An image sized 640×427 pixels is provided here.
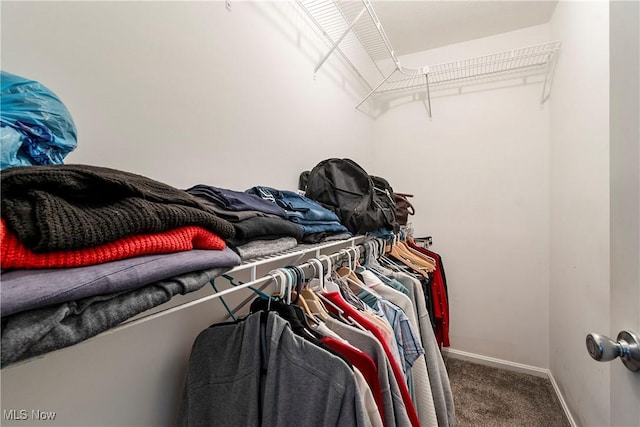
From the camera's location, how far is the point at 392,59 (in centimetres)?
211

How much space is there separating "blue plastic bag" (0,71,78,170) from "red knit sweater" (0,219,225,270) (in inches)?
5.9

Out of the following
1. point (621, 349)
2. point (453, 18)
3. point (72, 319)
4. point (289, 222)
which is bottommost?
point (621, 349)

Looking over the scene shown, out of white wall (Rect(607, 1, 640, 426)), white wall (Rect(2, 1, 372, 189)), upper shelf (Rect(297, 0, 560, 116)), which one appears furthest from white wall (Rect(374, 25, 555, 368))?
white wall (Rect(607, 1, 640, 426))

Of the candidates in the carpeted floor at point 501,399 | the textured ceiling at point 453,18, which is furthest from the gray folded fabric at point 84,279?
the textured ceiling at point 453,18

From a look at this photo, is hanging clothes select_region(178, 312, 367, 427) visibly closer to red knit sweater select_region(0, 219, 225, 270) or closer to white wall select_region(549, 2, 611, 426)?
red knit sweater select_region(0, 219, 225, 270)

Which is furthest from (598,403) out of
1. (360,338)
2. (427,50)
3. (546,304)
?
(427,50)

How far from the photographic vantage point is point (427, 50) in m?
2.31

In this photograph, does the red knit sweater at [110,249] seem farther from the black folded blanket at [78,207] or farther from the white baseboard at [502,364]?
the white baseboard at [502,364]

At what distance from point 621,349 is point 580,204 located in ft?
3.79

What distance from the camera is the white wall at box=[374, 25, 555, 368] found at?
198 centimetres

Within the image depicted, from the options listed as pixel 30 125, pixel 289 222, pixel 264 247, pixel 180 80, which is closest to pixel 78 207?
pixel 30 125

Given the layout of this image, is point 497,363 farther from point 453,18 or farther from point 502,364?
point 453,18

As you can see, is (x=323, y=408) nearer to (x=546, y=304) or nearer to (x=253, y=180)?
(x=253, y=180)

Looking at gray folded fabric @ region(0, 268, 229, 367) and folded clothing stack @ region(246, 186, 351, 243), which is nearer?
gray folded fabric @ region(0, 268, 229, 367)
